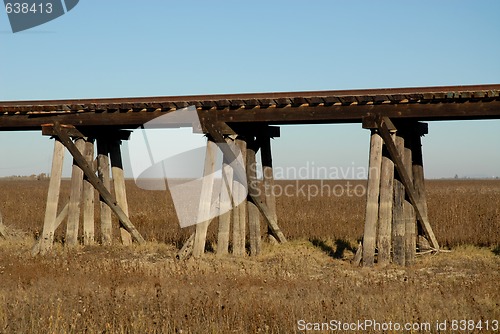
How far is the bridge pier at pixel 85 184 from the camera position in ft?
48.4

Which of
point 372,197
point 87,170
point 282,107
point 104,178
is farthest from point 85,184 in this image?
point 372,197

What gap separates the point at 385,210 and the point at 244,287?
388cm

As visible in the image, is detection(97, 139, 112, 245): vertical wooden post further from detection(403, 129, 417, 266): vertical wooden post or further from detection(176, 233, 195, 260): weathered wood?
detection(403, 129, 417, 266): vertical wooden post

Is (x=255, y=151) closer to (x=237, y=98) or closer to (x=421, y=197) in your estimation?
Answer: (x=237, y=98)

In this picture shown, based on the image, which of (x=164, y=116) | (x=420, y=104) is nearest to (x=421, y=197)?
(x=420, y=104)

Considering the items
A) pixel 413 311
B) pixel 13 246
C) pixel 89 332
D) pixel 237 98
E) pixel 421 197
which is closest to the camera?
pixel 89 332

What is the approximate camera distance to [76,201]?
1498 centimetres

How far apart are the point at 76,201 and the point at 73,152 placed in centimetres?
106

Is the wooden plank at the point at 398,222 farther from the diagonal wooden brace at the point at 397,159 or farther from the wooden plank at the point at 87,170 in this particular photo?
the wooden plank at the point at 87,170

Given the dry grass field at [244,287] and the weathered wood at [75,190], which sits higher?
the weathered wood at [75,190]

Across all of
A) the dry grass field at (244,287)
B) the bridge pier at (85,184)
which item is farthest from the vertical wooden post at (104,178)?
the dry grass field at (244,287)

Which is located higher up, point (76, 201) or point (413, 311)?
point (76, 201)

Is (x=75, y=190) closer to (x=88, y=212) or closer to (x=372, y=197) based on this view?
(x=88, y=212)

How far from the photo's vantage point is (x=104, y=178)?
16016 millimetres
